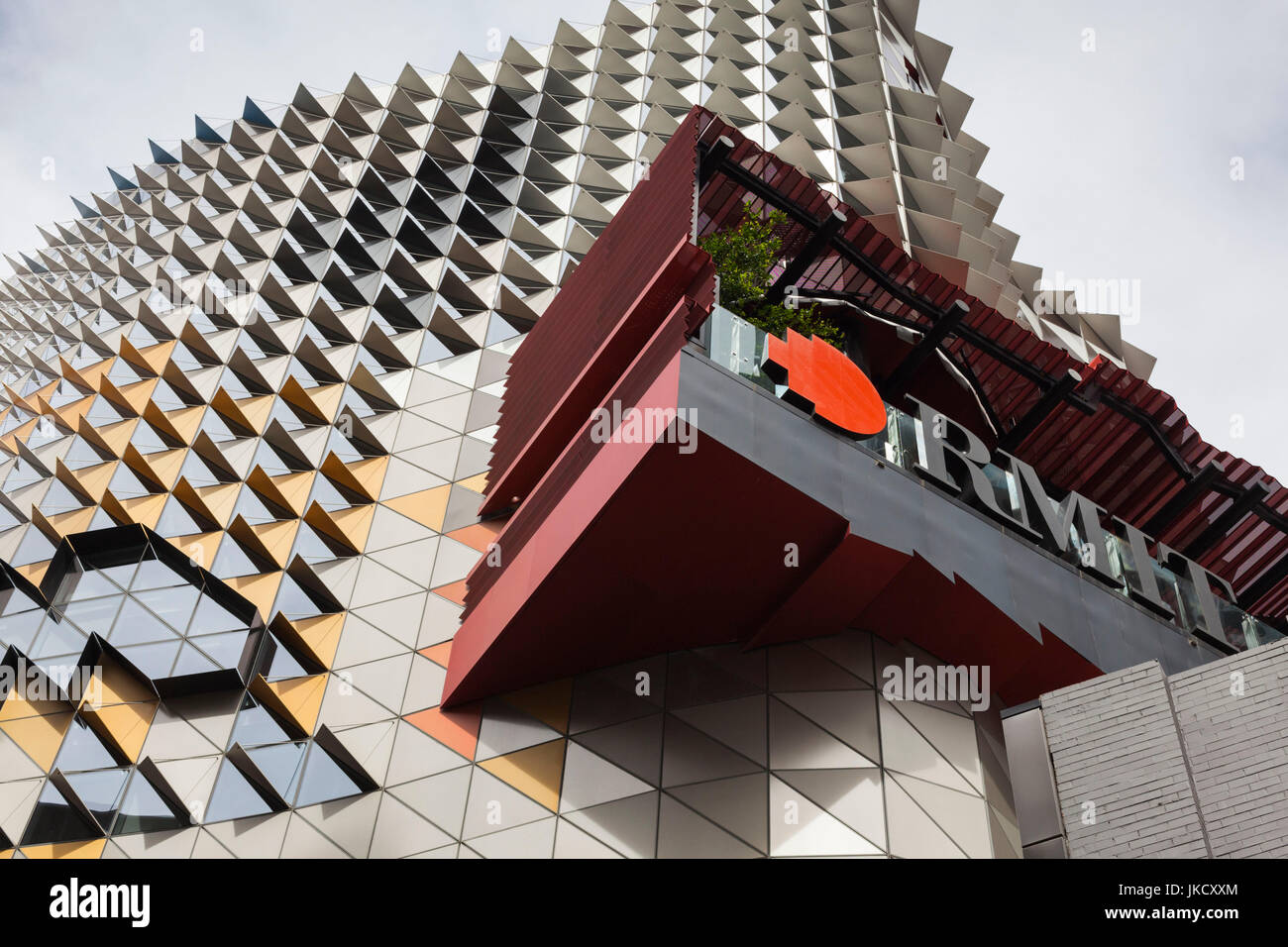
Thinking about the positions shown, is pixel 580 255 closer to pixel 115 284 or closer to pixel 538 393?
pixel 538 393

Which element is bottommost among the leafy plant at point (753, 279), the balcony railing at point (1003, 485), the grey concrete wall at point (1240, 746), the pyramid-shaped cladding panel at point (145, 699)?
the grey concrete wall at point (1240, 746)

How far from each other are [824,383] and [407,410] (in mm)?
10438

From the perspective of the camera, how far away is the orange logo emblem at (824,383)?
49.5 ft

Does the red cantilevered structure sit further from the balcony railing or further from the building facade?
the balcony railing

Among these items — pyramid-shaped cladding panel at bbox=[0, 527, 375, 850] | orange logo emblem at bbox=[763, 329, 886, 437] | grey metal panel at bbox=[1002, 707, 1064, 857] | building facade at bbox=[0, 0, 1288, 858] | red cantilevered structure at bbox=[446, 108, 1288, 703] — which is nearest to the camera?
grey metal panel at bbox=[1002, 707, 1064, 857]

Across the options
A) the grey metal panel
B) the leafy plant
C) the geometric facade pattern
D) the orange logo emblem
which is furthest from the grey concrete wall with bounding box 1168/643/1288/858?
the leafy plant

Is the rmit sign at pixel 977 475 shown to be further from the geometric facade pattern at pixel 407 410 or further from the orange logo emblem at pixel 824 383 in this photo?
the geometric facade pattern at pixel 407 410

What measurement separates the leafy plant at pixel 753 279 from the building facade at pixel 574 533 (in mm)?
852

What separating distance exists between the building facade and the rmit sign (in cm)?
8

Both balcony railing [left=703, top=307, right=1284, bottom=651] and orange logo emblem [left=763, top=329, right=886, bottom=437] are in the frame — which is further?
orange logo emblem [left=763, top=329, right=886, bottom=437]

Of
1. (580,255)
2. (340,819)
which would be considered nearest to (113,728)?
(340,819)

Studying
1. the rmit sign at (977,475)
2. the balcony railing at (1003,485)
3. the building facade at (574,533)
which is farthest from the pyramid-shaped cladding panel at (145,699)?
the rmit sign at (977,475)

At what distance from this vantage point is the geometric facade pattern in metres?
15.2
